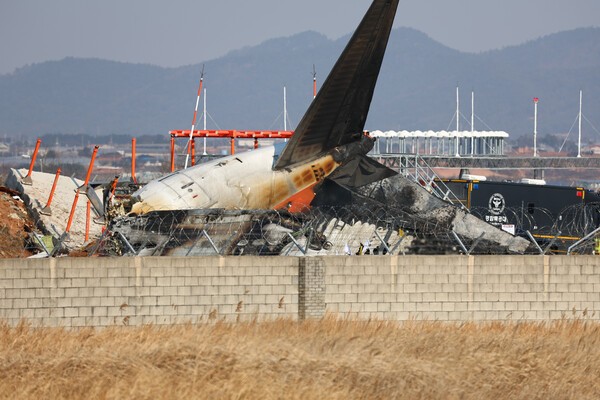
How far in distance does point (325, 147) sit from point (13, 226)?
37.5ft

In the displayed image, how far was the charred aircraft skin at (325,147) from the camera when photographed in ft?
139

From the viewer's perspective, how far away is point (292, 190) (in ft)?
143

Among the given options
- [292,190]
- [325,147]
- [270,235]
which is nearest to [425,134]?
[325,147]

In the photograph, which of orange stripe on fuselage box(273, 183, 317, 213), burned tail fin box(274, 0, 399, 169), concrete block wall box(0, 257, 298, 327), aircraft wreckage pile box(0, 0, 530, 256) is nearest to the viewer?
concrete block wall box(0, 257, 298, 327)

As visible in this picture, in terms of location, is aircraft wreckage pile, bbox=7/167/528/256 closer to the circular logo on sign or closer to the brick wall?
the brick wall

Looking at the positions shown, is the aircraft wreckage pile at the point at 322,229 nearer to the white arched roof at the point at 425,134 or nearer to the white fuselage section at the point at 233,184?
the white fuselage section at the point at 233,184

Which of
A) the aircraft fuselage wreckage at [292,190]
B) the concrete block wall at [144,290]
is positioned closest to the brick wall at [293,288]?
the concrete block wall at [144,290]

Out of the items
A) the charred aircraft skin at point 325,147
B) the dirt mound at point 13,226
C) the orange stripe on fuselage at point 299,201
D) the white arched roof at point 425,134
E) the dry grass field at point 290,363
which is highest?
the white arched roof at point 425,134

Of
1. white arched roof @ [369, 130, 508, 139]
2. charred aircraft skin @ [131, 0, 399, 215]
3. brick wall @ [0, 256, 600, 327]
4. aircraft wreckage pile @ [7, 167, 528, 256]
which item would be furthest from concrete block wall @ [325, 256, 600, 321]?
white arched roof @ [369, 130, 508, 139]

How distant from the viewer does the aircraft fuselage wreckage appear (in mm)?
37125

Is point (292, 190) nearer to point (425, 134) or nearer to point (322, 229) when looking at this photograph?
point (322, 229)

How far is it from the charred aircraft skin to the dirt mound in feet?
19.0

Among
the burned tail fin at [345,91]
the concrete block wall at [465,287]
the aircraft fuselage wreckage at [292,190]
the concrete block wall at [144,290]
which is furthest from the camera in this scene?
the burned tail fin at [345,91]

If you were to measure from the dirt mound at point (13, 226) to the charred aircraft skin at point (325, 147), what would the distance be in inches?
229
